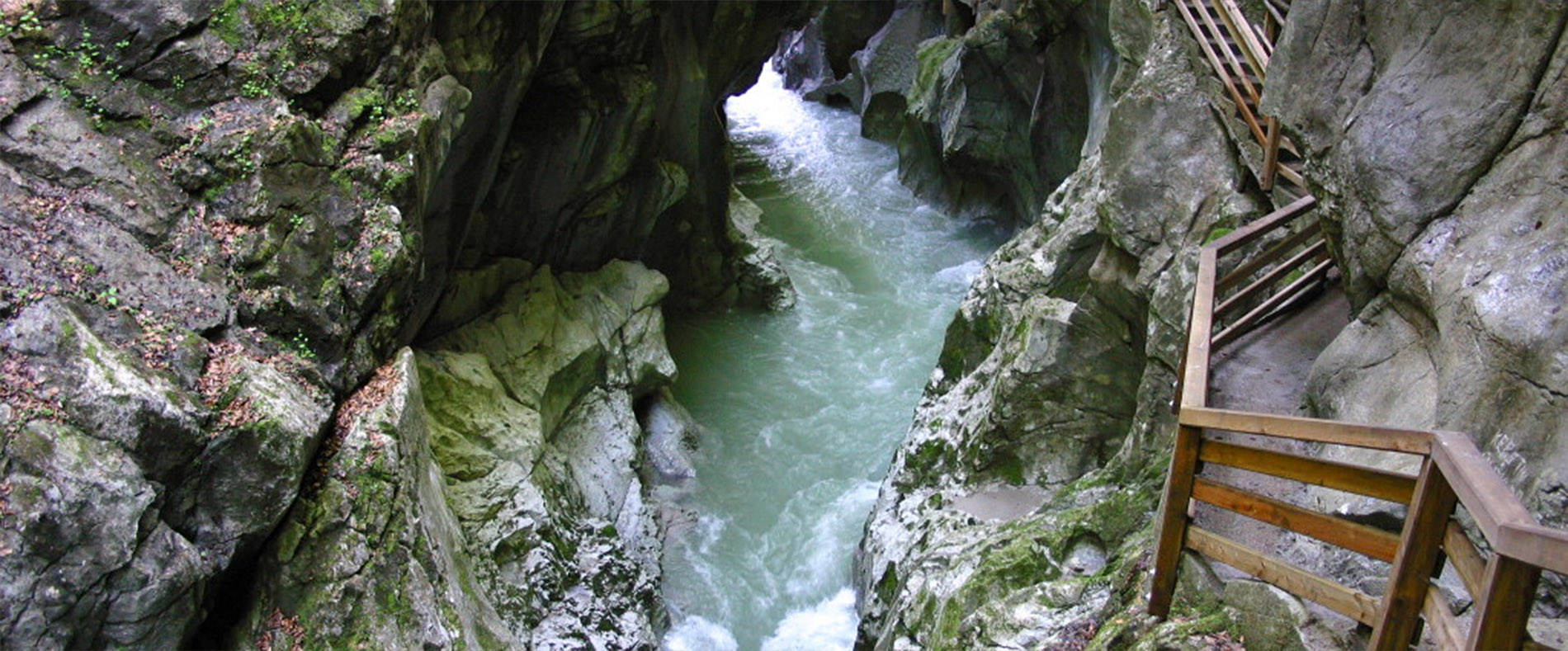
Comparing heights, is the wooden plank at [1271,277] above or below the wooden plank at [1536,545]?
below

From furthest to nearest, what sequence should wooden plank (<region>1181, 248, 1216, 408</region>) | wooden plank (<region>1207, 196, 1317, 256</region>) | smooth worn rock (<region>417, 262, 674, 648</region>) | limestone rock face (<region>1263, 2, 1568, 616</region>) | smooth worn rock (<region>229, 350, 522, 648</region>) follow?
smooth worn rock (<region>417, 262, 674, 648</region>)
smooth worn rock (<region>229, 350, 522, 648</region>)
wooden plank (<region>1207, 196, 1317, 256</region>)
wooden plank (<region>1181, 248, 1216, 408</region>)
limestone rock face (<region>1263, 2, 1568, 616</region>)

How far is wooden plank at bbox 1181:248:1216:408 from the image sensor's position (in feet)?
18.2

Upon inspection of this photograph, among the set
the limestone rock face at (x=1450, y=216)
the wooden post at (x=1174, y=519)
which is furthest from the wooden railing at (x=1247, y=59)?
the wooden post at (x=1174, y=519)

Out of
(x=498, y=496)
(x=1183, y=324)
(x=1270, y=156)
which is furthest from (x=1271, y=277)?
(x=498, y=496)

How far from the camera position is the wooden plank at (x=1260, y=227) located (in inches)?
287

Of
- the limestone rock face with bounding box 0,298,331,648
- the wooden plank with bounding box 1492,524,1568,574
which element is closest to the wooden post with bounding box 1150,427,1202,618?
the wooden plank with bounding box 1492,524,1568,574

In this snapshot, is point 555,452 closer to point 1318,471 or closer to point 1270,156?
point 1270,156

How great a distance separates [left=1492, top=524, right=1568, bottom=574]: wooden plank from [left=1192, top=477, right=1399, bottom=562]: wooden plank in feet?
3.32

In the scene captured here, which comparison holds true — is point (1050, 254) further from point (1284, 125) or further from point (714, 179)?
point (714, 179)

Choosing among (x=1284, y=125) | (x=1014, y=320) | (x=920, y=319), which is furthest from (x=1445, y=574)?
(x=920, y=319)

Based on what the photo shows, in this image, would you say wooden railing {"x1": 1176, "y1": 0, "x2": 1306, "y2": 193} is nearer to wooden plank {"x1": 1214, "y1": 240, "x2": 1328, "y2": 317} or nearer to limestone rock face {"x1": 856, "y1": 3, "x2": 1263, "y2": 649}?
limestone rock face {"x1": 856, "y1": 3, "x2": 1263, "y2": 649}

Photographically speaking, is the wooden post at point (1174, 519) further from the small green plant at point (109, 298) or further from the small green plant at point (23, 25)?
the small green plant at point (23, 25)

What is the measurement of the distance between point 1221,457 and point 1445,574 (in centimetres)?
118

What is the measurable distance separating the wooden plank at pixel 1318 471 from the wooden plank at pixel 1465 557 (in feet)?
0.73
